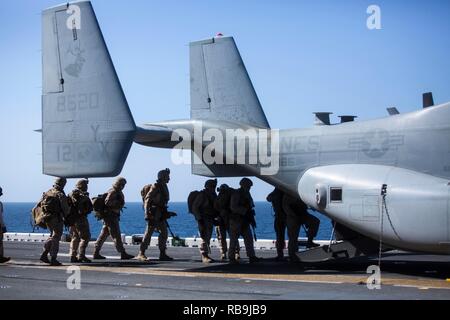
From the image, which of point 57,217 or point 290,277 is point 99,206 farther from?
point 290,277

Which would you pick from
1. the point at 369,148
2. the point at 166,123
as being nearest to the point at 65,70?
the point at 166,123

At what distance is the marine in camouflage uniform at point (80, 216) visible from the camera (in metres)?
15.7

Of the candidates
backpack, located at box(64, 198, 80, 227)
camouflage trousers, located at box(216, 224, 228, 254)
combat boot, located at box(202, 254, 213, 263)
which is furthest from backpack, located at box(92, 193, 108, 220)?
camouflage trousers, located at box(216, 224, 228, 254)

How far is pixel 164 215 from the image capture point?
53.8ft

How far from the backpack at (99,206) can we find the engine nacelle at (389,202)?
5114 millimetres

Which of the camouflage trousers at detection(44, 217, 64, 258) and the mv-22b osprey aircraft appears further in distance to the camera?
the camouflage trousers at detection(44, 217, 64, 258)

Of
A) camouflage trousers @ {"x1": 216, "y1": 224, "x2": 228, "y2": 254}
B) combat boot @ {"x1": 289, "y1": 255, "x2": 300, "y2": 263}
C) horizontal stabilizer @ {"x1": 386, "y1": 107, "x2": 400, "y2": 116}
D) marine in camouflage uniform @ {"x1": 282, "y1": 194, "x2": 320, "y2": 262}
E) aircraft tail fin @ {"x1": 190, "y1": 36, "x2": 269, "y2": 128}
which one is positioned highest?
aircraft tail fin @ {"x1": 190, "y1": 36, "x2": 269, "y2": 128}

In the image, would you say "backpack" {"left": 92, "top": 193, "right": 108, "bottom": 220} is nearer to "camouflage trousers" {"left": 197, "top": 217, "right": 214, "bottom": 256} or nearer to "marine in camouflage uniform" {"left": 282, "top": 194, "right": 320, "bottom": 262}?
"camouflage trousers" {"left": 197, "top": 217, "right": 214, "bottom": 256}

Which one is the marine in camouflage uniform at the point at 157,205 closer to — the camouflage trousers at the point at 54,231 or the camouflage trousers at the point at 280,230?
the camouflage trousers at the point at 54,231

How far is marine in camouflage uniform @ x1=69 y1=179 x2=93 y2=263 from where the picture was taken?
51.5 ft

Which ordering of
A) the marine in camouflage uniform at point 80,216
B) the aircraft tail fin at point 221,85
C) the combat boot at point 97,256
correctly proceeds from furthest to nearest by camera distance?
the aircraft tail fin at point 221,85, the combat boot at point 97,256, the marine in camouflage uniform at point 80,216

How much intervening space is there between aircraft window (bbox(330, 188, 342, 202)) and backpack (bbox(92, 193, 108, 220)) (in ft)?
19.0

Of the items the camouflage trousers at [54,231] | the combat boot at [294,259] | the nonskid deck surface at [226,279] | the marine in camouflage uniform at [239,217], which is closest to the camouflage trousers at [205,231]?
the nonskid deck surface at [226,279]
